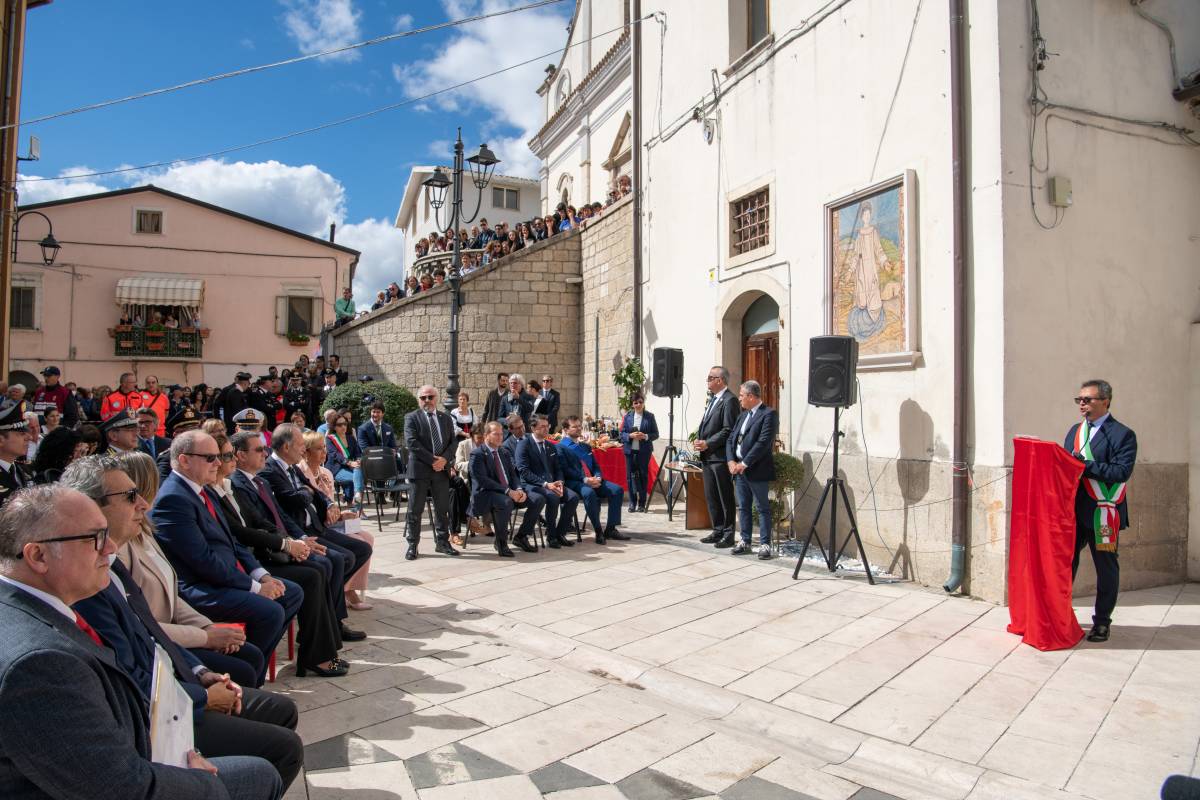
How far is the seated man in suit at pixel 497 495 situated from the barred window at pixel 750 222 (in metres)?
4.03

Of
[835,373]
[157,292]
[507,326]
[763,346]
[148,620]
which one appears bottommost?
[148,620]

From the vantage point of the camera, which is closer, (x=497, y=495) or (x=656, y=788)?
(x=656, y=788)

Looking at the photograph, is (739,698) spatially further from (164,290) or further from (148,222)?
(148,222)

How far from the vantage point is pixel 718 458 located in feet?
28.4

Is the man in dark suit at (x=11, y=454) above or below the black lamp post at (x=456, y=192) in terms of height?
below

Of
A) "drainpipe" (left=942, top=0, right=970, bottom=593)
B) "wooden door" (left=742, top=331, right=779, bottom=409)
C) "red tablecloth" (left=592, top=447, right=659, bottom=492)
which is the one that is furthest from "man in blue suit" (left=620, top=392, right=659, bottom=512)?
"drainpipe" (left=942, top=0, right=970, bottom=593)

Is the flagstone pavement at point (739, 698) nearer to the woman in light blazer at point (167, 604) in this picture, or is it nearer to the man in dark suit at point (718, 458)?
the woman in light blazer at point (167, 604)

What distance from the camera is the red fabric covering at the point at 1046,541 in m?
5.14

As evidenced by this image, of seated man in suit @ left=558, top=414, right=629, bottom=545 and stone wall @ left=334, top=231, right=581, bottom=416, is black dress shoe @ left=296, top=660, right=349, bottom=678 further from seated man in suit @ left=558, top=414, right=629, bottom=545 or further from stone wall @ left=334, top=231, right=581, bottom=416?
stone wall @ left=334, top=231, right=581, bottom=416

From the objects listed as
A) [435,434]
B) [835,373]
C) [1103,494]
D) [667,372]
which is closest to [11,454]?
[435,434]

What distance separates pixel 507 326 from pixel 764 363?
7566mm

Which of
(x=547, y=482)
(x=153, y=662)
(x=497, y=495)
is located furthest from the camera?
(x=547, y=482)

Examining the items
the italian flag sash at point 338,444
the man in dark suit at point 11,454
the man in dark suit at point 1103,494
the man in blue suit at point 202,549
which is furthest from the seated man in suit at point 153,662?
the italian flag sash at point 338,444

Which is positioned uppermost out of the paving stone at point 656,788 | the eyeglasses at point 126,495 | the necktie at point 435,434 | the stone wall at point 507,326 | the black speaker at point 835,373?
the stone wall at point 507,326
